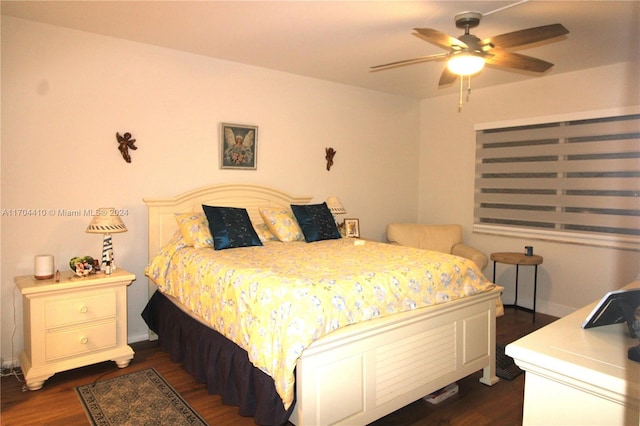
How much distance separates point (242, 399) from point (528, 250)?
11.1 feet

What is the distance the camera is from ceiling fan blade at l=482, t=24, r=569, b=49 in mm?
2219

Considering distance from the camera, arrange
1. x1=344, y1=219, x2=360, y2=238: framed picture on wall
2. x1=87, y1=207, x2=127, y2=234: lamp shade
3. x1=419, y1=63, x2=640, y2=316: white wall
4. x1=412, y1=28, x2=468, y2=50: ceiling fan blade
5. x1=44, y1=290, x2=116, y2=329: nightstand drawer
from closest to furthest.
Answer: x1=412, y1=28, x2=468, y2=50: ceiling fan blade < x1=44, y1=290, x2=116, y2=329: nightstand drawer < x1=87, y1=207, x2=127, y2=234: lamp shade < x1=419, y1=63, x2=640, y2=316: white wall < x1=344, y1=219, x2=360, y2=238: framed picture on wall

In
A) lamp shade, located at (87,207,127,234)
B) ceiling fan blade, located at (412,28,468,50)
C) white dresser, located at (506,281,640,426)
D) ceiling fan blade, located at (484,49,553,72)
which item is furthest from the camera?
lamp shade, located at (87,207,127,234)

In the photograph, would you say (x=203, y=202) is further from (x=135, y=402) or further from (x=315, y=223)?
(x=135, y=402)

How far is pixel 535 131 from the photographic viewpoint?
177 inches

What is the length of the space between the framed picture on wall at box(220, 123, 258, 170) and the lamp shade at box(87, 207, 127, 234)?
1148mm

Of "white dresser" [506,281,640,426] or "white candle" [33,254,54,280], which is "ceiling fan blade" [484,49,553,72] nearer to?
"white dresser" [506,281,640,426]

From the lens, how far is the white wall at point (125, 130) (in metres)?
2.98

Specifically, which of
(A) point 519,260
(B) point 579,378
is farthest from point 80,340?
(A) point 519,260

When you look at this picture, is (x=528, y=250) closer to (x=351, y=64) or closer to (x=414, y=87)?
(x=414, y=87)

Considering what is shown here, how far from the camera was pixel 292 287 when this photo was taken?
6.88 feet

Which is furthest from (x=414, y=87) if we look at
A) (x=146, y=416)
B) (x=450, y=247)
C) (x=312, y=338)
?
(x=146, y=416)

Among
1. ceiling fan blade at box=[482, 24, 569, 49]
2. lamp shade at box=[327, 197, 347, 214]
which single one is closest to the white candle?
lamp shade at box=[327, 197, 347, 214]

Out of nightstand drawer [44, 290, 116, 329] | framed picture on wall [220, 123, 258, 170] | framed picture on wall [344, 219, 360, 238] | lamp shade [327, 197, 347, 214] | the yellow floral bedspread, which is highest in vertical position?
framed picture on wall [220, 123, 258, 170]
